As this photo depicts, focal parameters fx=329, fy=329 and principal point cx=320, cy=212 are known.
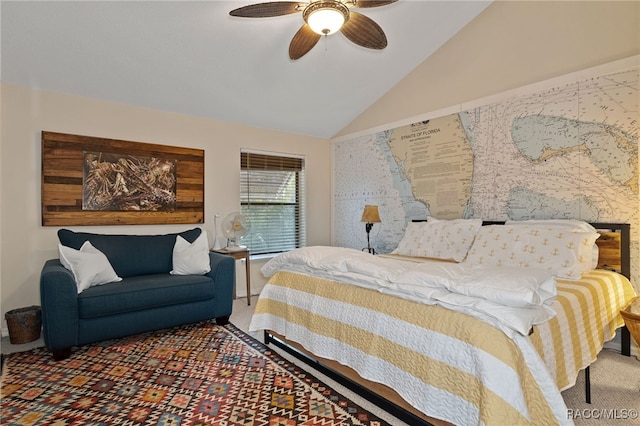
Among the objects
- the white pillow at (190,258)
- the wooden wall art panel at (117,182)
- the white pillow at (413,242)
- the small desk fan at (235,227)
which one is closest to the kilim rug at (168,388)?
the white pillow at (190,258)

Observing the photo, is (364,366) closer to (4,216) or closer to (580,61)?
(580,61)

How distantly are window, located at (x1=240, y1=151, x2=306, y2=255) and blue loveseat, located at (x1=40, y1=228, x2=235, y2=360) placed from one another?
95 centimetres

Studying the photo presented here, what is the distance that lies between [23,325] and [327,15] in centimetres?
341

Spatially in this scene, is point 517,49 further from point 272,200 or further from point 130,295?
point 130,295

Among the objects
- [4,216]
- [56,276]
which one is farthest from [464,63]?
[4,216]

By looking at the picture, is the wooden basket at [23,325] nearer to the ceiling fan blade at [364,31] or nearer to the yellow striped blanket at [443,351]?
the yellow striped blanket at [443,351]

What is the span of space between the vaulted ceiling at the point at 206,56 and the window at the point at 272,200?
63 centimetres

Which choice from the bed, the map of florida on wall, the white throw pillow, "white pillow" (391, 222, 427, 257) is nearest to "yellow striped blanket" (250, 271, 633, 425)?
the bed

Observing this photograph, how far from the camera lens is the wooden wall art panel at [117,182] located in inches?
125

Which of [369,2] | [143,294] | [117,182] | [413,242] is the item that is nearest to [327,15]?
[369,2]

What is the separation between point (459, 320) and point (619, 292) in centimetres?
176

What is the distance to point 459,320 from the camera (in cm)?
146

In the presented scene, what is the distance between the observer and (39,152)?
3113 millimetres

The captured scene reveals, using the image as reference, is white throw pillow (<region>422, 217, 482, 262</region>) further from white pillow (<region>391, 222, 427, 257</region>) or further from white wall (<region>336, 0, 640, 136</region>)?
white wall (<region>336, 0, 640, 136</region>)
